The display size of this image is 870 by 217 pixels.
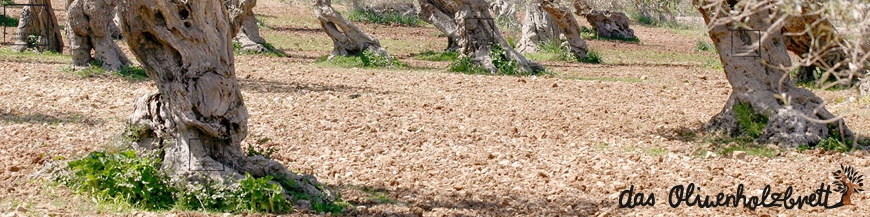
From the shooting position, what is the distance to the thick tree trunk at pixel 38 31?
15680 millimetres

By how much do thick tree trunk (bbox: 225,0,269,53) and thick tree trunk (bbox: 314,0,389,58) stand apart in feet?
4.14

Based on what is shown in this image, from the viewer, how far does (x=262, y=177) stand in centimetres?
612

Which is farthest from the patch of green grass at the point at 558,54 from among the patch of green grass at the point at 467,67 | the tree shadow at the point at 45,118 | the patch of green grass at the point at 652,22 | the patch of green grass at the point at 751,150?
the patch of green grass at the point at 652,22

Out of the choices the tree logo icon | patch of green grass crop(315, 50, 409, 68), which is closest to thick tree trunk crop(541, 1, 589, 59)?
patch of green grass crop(315, 50, 409, 68)

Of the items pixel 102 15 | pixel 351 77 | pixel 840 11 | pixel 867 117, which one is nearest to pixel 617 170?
pixel 867 117

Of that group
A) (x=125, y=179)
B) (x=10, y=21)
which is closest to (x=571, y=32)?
(x=10, y=21)

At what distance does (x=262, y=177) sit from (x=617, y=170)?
2772 mm

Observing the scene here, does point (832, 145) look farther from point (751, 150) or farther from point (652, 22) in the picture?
point (652, 22)

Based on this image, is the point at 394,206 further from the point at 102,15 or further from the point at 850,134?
the point at 102,15

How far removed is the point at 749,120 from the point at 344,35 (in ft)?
26.0

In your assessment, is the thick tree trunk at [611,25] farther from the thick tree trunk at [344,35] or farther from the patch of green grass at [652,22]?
the thick tree trunk at [344,35]

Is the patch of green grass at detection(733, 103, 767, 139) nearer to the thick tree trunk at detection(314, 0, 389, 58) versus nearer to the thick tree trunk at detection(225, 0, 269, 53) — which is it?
the thick tree trunk at detection(314, 0, 389, 58)

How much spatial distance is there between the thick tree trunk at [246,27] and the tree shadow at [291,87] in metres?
3.31

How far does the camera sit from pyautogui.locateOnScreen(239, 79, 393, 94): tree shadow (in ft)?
38.5
